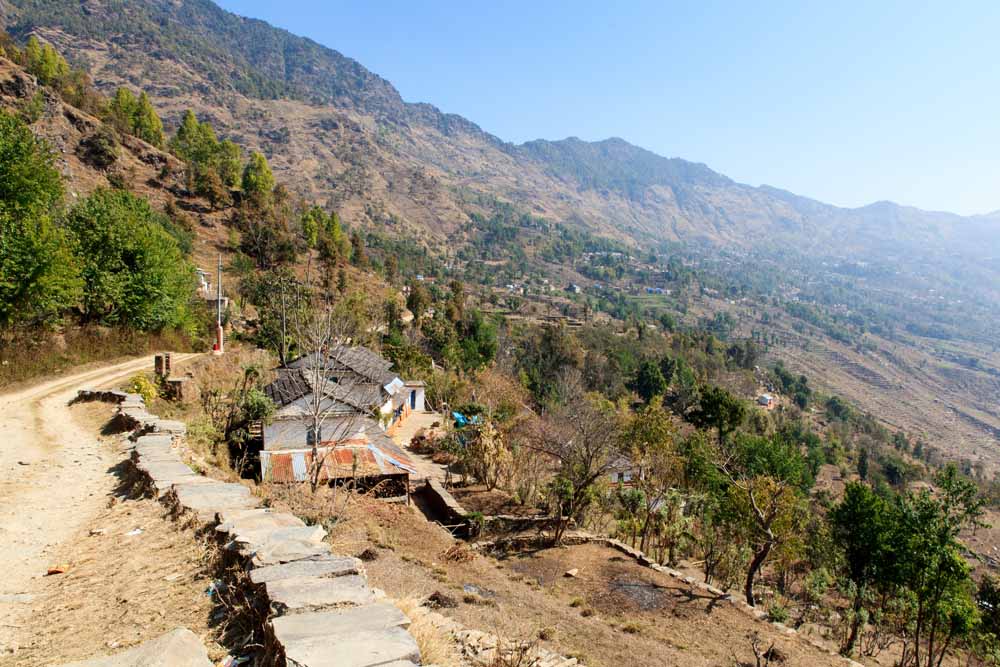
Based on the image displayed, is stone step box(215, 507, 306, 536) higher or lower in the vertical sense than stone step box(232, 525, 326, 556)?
lower

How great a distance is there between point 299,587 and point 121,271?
21.1 m

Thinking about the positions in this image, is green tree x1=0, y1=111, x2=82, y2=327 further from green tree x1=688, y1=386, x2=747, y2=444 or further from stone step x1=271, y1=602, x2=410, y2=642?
green tree x1=688, y1=386, x2=747, y2=444

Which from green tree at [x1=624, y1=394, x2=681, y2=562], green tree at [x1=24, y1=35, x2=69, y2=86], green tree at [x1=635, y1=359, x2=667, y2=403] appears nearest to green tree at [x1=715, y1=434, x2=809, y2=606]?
green tree at [x1=624, y1=394, x2=681, y2=562]

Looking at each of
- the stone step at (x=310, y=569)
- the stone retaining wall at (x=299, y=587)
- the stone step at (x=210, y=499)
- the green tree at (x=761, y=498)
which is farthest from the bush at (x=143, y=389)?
the green tree at (x=761, y=498)

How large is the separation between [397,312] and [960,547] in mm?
44202

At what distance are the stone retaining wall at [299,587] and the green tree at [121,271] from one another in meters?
16.5

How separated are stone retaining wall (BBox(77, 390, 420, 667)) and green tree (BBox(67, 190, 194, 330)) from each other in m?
16.5

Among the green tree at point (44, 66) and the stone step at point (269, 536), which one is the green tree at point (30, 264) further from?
the green tree at point (44, 66)

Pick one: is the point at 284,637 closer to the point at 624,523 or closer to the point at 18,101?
the point at 624,523

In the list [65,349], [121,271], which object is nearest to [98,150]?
[121,271]

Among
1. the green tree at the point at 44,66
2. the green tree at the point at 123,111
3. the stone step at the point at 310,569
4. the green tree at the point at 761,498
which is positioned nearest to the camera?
the stone step at the point at 310,569

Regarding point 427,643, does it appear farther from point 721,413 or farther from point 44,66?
point 44,66

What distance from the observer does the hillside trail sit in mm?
5160

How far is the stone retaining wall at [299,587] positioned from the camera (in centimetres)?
327
